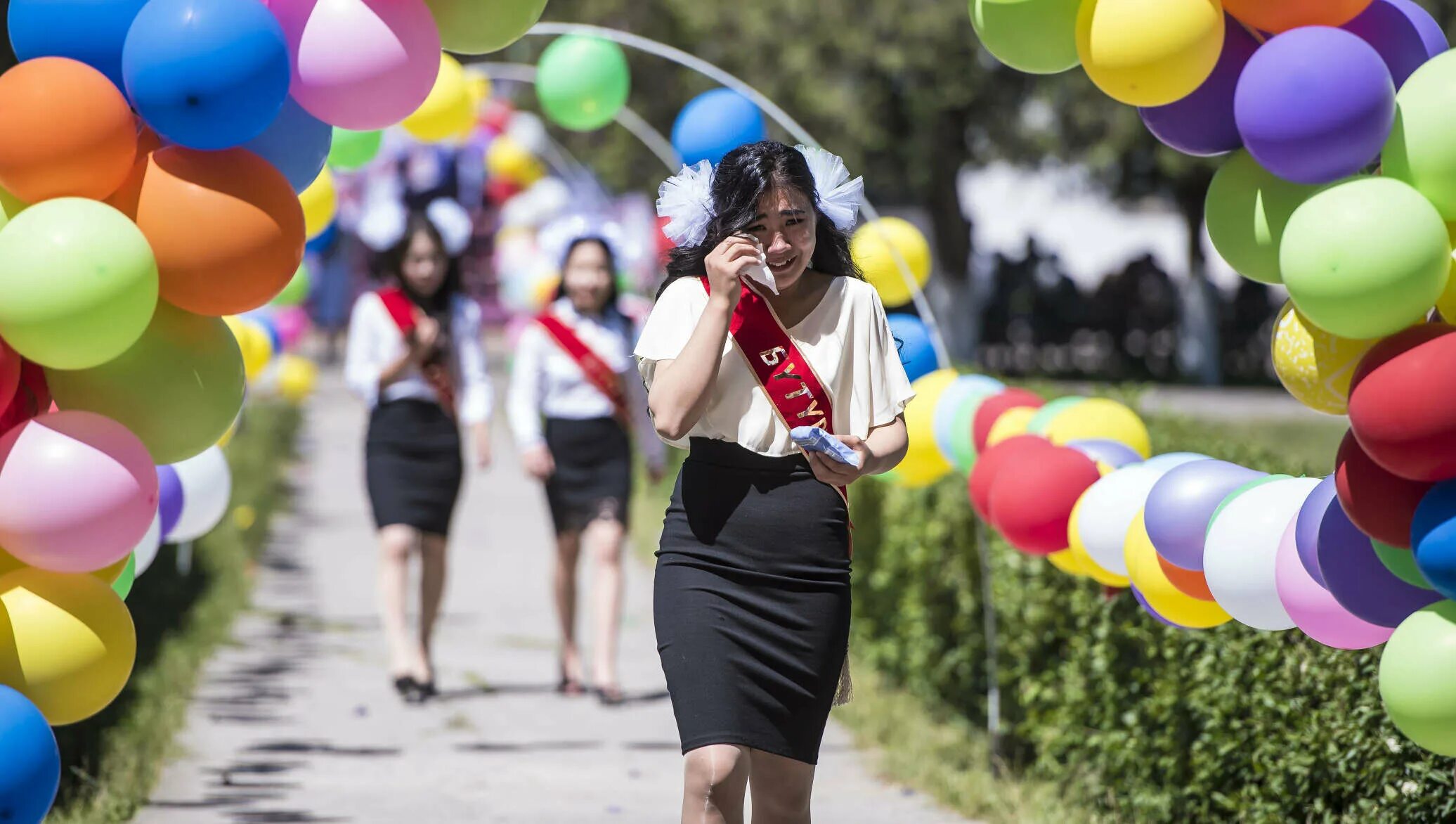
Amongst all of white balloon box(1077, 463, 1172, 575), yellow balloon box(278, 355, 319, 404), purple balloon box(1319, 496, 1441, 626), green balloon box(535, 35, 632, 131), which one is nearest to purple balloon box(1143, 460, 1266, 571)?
white balloon box(1077, 463, 1172, 575)

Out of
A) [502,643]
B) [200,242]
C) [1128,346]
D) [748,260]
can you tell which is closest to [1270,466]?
[748,260]

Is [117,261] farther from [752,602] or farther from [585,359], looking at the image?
[585,359]

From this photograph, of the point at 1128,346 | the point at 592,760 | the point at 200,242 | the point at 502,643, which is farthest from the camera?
the point at 1128,346

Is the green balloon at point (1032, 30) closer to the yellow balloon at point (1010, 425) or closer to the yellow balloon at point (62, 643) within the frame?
the yellow balloon at point (1010, 425)

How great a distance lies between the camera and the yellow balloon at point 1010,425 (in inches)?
214

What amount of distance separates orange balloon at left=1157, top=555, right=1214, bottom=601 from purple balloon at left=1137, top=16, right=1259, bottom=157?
0.93m

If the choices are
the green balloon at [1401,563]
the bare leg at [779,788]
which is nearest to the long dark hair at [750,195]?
the bare leg at [779,788]

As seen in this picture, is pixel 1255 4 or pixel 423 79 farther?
→ pixel 423 79

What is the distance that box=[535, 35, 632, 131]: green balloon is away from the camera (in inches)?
352

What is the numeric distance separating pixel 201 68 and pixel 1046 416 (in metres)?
2.84

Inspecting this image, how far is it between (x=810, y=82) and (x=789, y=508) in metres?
19.0

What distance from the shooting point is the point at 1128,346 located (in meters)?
29.8

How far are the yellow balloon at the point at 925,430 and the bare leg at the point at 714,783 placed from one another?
2475mm

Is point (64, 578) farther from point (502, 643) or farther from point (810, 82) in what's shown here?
point (810, 82)
